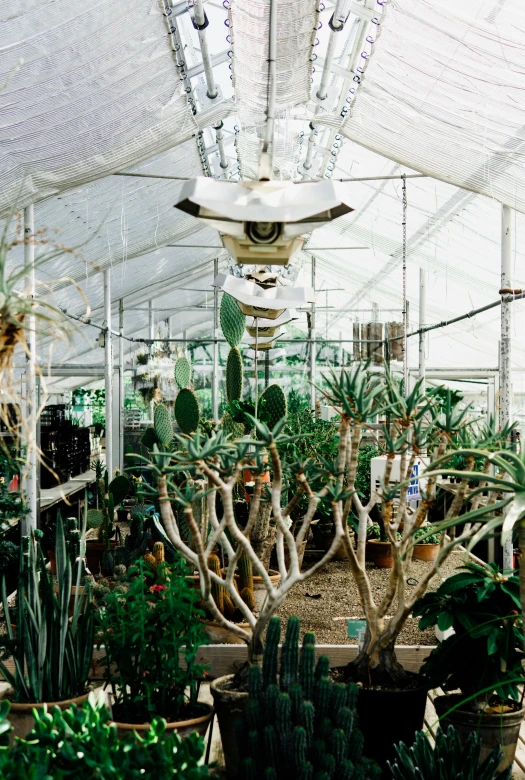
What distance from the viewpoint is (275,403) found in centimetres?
618

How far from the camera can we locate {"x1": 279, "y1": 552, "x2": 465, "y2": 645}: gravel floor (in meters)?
4.65

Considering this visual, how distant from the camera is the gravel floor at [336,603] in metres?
4.65

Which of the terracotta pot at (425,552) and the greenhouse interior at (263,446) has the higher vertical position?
the greenhouse interior at (263,446)

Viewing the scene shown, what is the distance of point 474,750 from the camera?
7.75 ft

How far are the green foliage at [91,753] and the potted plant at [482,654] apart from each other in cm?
124

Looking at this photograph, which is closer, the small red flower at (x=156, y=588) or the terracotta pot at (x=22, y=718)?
the terracotta pot at (x=22, y=718)

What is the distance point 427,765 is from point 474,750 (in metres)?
0.14

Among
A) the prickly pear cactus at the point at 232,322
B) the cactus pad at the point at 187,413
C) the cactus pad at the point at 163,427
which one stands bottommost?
the cactus pad at the point at 163,427

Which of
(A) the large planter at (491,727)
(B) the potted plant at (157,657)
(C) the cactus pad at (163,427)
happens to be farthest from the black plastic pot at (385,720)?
(C) the cactus pad at (163,427)

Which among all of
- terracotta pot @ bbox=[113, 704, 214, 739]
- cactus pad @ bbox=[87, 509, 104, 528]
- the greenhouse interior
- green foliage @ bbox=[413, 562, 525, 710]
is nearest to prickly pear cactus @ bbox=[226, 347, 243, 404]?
the greenhouse interior

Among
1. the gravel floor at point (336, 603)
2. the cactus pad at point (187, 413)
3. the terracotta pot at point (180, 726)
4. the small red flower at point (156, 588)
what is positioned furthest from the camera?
the cactus pad at point (187, 413)

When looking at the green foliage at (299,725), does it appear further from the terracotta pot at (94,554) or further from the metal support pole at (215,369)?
the metal support pole at (215,369)

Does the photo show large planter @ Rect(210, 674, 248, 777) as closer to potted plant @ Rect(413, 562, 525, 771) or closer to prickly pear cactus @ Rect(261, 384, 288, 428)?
potted plant @ Rect(413, 562, 525, 771)

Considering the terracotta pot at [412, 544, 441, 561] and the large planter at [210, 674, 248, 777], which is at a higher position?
the large planter at [210, 674, 248, 777]
